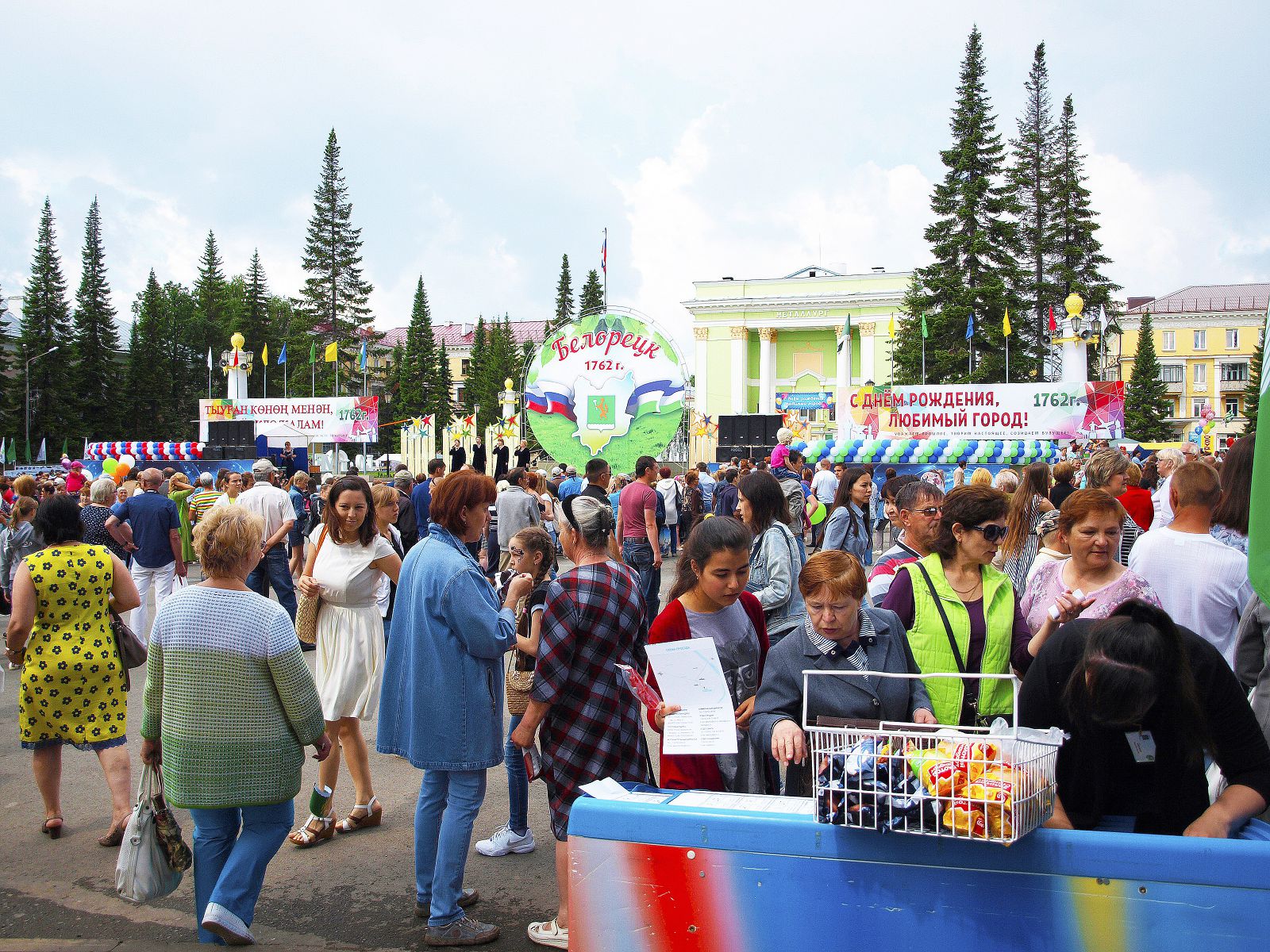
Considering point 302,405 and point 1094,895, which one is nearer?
point 1094,895

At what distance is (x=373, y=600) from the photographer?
504 cm

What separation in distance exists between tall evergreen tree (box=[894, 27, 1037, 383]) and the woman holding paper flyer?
37414 mm

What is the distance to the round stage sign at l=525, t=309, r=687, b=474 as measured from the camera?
19.1 metres

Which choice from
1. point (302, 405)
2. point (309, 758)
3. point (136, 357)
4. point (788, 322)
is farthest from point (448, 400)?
point (309, 758)

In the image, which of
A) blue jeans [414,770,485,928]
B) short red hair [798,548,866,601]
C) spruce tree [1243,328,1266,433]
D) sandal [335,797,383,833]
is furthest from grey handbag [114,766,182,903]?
spruce tree [1243,328,1266,433]

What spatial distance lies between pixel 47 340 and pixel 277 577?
5525cm

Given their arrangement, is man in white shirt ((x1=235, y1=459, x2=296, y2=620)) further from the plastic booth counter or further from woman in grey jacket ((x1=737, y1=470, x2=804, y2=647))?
the plastic booth counter

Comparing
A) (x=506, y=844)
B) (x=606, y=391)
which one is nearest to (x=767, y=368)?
(x=606, y=391)

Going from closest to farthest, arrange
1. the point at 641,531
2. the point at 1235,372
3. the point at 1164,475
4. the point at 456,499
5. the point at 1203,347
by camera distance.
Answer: the point at 456,499 < the point at 1164,475 < the point at 641,531 < the point at 1235,372 < the point at 1203,347

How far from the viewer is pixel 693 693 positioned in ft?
9.52

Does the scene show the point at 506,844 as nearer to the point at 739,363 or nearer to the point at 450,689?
the point at 450,689

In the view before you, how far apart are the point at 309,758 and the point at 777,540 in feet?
10.8

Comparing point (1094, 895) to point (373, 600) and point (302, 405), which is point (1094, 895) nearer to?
point (373, 600)

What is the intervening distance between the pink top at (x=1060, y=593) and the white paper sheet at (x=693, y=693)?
1.37 meters
